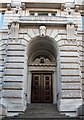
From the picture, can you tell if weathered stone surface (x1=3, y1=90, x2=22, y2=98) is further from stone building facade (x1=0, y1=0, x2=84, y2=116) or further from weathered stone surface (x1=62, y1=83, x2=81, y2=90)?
weathered stone surface (x1=62, y1=83, x2=81, y2=90)

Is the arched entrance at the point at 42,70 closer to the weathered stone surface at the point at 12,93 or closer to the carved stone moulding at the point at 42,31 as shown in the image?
the carved stone moulding at the point at 42,31

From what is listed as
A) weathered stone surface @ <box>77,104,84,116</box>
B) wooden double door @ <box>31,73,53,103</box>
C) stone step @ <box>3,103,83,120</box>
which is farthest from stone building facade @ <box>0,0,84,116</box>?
weathered stone surface @ <box>77,104,84,116</box>

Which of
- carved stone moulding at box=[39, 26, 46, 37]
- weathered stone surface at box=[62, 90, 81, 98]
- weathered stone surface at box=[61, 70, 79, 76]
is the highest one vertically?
carved stone moulding at box=[39, 26, 46, 37]

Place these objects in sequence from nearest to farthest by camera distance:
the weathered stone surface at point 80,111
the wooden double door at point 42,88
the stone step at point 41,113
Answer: the stone step at point 41,113 < the weathered stone surface at point 80,111 < the wooden double door at point 42,88

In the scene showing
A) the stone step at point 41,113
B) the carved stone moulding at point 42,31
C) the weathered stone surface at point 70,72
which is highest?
the carved stone moulding at point 42,31

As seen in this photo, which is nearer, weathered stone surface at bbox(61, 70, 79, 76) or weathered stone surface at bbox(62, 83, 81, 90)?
weathered stone surface at bbox(62, 83, 81, 90)

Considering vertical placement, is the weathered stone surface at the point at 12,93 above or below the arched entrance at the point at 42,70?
below

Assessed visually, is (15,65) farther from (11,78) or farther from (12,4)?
(12,4)

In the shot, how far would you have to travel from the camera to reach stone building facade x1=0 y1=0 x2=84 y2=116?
1600 cm

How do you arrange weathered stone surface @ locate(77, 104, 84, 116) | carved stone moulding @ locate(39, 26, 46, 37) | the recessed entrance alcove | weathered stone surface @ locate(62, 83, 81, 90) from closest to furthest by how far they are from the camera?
weathered stone surface @ locate(77, 104, 84, 116) < weathered stone surface @ locate(62, 83, 81, 90) < carved stone moulding @ locate(39, 26, 46, 37) < the recessed entrance alcove

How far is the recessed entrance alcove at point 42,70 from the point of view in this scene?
61.1ft

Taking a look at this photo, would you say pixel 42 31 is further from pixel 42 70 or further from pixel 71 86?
pixel 71 86

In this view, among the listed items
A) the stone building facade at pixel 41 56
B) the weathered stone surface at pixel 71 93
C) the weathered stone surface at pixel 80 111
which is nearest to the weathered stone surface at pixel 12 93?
the stone building facade at pixel 41 56

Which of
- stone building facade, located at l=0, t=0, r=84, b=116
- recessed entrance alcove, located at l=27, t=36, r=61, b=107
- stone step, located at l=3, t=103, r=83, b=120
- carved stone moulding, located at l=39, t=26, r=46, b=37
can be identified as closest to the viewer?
stone step, located at l=3, t=103, r=83, b=120
